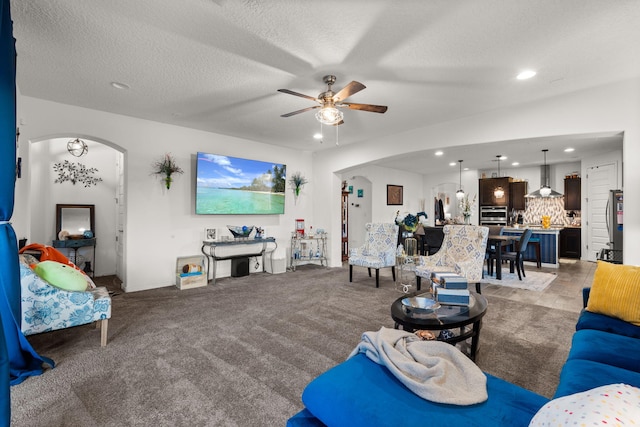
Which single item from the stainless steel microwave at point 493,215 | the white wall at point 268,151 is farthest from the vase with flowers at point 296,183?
the stainless steel microwave at point 493,215

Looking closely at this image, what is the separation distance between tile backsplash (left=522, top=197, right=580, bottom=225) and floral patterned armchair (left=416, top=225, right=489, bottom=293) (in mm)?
6136

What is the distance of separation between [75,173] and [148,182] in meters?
1.89

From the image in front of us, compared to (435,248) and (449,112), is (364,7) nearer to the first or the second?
(449,112)

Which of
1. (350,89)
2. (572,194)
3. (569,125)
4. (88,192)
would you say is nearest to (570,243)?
(572,194)

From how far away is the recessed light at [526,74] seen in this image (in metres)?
3.19

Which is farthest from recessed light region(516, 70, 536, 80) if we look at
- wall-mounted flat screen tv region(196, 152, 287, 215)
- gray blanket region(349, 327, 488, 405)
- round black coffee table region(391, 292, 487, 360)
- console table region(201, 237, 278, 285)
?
console table region(201, 237, 278, 285)

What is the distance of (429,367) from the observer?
1.39 m

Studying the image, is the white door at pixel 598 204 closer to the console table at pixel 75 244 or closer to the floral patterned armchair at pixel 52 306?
the floral patterned armchair at pixel 52 306

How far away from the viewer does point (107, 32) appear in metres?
2.52

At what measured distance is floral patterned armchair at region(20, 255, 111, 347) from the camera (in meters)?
2.41

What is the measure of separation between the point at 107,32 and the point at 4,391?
2.65m

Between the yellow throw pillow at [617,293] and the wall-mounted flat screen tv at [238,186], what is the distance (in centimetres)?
509

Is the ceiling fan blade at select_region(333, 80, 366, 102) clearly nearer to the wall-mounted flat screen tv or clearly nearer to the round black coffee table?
the round black coffee table

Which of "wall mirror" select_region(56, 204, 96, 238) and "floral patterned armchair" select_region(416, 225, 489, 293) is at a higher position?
"wall mirror" select_region(56, 204, 96, 238)
